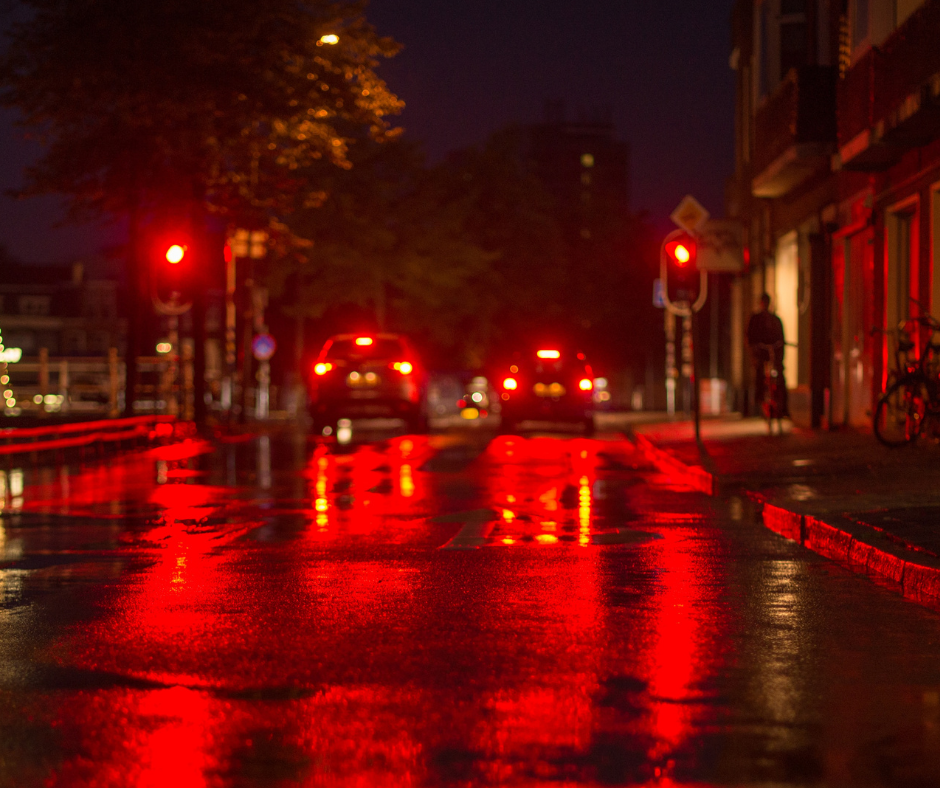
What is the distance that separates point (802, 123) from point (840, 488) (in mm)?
11537

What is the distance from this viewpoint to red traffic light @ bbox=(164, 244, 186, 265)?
26.7 metres

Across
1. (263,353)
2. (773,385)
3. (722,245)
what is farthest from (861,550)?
(263,353)

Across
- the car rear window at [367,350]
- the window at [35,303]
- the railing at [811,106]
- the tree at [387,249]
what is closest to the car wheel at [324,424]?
the car rear window at [367,350]

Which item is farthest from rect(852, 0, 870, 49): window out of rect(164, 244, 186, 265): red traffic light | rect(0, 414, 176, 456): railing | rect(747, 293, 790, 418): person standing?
rect(0, 414, 176, 456): railing

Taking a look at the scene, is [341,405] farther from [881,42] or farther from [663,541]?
[663,541]

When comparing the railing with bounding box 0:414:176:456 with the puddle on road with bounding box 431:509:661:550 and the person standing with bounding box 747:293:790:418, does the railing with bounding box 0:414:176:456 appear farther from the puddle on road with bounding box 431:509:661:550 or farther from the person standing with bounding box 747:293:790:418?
the person standing with bounding box 747:293:790:418

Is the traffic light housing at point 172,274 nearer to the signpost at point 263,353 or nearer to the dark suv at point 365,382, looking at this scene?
the dark suv at point 365,382

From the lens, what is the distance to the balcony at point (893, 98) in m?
17.1

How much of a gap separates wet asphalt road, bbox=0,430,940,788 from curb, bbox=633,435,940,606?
7.4 inches

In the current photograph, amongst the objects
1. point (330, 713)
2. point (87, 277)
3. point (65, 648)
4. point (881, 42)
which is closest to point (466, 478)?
point (881, 42)

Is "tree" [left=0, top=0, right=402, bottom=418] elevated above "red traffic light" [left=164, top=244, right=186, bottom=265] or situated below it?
above

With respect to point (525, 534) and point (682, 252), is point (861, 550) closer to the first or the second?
point (525, 534)

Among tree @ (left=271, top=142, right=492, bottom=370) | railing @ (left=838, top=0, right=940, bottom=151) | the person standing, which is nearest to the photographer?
railing @ (left=838, top=0, right=940, bottom=151)

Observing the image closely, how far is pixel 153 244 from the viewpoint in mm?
29531
